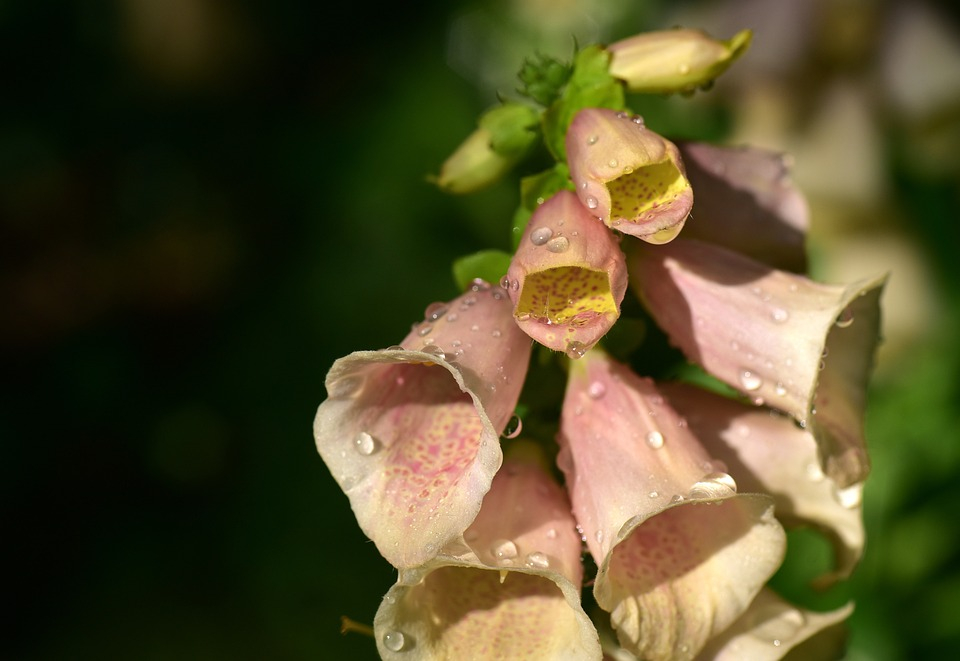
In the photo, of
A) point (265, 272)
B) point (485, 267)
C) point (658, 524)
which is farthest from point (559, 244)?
point (265, 272)

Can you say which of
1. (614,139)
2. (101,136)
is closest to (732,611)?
(614,139)

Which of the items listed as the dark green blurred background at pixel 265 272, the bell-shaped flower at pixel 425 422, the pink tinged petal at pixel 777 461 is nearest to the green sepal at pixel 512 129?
the bell-shaped flower at pixel 425 422

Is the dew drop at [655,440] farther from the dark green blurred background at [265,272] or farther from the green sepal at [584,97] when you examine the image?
the dark green blurred background at [265,272]

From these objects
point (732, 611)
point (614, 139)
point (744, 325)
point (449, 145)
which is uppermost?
point (614, 139)

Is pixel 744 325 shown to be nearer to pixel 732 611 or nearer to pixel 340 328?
pixel 732 611

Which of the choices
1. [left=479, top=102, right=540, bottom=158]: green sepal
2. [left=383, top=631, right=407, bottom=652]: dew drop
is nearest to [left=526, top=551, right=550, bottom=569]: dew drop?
[left=383, top=631, right=407, bottom=652]: dew drop

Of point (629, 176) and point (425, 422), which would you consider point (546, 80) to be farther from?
point (425, 422)
